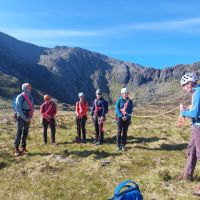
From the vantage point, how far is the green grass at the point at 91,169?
13695 millimetres

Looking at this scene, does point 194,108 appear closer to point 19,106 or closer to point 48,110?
point 19,106

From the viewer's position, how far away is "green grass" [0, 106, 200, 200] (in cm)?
1370

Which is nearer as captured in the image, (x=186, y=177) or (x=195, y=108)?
(x=195, y=108)

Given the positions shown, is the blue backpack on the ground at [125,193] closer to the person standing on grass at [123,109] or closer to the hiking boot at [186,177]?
the hiking boot at [186,177]

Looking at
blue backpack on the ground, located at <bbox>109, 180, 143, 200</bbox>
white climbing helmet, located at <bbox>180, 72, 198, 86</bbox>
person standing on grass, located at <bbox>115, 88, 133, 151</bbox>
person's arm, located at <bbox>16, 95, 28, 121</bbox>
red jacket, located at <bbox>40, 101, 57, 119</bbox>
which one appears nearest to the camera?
blue backpack on the ground, located at <bbox>109, 180, 143, 200</bbox>

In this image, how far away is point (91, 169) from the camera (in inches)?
651

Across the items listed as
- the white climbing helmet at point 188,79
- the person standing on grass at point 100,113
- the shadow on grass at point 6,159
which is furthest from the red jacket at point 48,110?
the white climbing helmet at point 188,79

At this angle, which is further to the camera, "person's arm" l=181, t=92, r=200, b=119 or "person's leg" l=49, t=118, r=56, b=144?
"person's leg" l=49, t=118, r=56, b=144

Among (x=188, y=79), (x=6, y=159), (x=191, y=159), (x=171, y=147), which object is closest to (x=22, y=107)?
(x=6, y=159)

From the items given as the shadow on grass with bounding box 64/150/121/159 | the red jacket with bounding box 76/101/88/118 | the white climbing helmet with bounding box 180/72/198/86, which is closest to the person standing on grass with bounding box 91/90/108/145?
the red jacket with bounding box 76/101/88/118

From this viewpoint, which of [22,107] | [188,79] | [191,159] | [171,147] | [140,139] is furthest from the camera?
[140,139]

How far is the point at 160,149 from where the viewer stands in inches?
828

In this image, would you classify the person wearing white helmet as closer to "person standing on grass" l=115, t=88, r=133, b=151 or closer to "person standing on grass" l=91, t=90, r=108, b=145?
"person standing on grass" l=115, t=88, r=133, b=151

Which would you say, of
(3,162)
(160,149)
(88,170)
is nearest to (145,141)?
(160,149)
